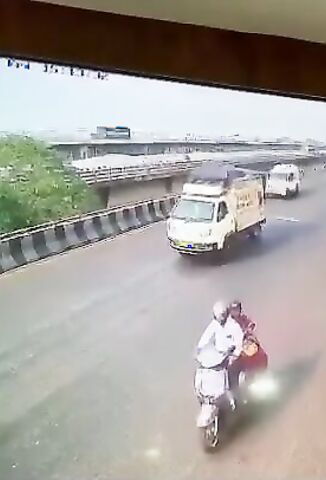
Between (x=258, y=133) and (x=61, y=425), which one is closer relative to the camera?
(x=61, y=425)

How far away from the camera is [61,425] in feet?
5.62

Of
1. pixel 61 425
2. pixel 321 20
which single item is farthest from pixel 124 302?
pixel 321 20

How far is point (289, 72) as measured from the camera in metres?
1.95

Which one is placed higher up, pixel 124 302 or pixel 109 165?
pixel 109 165

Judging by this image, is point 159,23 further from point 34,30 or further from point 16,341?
point 16,341

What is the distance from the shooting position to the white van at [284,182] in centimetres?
192

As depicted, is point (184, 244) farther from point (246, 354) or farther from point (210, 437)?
point (210, 437)

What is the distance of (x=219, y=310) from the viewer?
5.98ft

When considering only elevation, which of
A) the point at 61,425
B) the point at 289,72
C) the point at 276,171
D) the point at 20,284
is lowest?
the point at 61,425

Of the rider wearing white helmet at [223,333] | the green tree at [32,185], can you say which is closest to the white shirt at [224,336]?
the rider wearing white helmet at [223,333]

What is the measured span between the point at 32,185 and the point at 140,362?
1.68 feet

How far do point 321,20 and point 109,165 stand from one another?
0.64 meters

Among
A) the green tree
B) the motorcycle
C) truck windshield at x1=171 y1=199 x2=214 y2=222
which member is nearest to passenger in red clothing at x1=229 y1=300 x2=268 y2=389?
the motorcycle

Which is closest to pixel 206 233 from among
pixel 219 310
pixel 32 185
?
pixel 219 310
